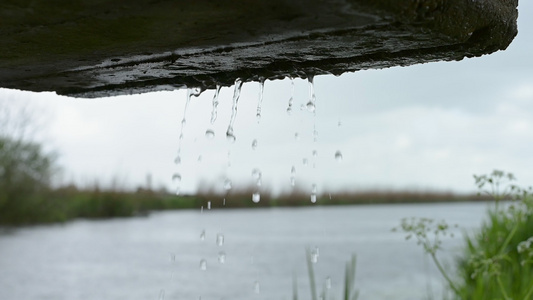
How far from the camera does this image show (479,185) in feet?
9.25

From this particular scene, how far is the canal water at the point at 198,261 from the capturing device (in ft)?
25.5

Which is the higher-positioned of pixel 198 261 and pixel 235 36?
pixel 235 36

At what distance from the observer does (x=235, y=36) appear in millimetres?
1037

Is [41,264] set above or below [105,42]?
below

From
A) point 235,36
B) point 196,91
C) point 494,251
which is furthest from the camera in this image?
point 494,251

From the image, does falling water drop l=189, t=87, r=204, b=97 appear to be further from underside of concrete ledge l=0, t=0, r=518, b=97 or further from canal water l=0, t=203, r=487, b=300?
canal water l=0, t=203, r=487, b=300

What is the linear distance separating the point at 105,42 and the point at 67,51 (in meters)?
0.13

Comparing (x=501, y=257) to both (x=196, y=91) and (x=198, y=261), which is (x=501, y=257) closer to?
(x=196, y=91)

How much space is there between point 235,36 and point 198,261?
30.5ft

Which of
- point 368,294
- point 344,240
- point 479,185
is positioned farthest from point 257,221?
point 479,185

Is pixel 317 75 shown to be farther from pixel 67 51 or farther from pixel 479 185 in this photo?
pixel 479 185

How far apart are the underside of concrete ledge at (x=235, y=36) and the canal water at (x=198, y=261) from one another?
160 inches

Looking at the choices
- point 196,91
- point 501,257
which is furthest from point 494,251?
point 196,91

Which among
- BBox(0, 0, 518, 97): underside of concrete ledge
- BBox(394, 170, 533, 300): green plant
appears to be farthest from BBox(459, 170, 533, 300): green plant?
BBox(0, 0, 518, 97): underside of concrete ledge
